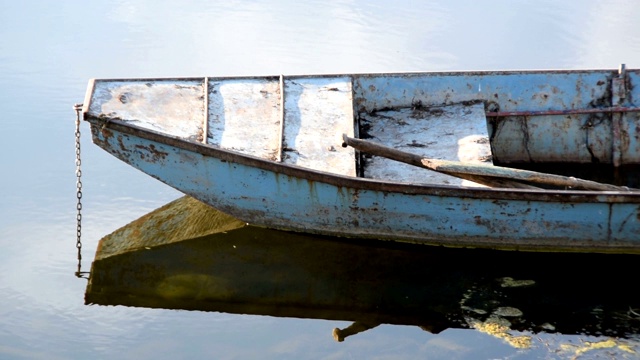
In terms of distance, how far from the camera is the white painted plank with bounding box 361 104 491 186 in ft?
26.2

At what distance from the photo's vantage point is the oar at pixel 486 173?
7312 mm

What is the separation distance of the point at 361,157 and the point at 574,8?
7138mm

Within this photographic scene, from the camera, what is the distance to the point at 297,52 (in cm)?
1216

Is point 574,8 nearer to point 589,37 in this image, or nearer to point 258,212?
point 589,37

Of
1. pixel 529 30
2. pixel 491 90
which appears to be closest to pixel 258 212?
pixel 491 90

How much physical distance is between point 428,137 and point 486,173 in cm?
130

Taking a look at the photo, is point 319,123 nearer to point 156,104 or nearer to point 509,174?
point 156,104

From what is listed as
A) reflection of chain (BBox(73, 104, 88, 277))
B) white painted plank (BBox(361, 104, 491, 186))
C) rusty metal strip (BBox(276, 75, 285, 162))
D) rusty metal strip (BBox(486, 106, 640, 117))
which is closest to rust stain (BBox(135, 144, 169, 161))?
reflection of chain (BBox(73, 104, 88, 277))

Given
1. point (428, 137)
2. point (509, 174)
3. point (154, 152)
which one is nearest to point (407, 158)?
point (509, 174)

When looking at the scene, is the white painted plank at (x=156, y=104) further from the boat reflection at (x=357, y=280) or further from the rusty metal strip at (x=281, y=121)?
the boat reflection at (x=357, y=280)

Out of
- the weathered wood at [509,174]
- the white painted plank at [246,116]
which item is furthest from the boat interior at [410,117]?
the weathered wood at [509,174]

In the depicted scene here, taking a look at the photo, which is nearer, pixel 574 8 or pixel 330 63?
pixel 330 63

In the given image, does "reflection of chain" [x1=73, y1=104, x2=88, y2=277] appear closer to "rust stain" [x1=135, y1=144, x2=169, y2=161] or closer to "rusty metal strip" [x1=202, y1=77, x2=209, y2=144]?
"rust stain" [x1=135, y1=144, x2=169, y2=161]

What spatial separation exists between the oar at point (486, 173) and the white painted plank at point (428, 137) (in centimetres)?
46
